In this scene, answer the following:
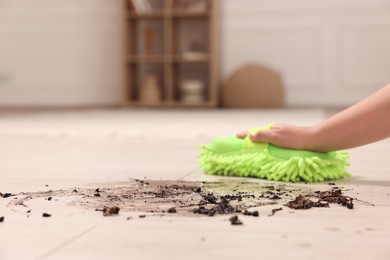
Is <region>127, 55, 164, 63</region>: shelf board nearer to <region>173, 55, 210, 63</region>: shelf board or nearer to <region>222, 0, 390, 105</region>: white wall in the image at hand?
<region>173, 55, 210, 63</region>: shelf board

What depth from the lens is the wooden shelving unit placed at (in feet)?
15.1

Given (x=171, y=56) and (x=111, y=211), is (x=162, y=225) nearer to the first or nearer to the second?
(x=111, y=211)

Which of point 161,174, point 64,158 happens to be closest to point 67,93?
point 64,158

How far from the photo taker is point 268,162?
4.58 ft

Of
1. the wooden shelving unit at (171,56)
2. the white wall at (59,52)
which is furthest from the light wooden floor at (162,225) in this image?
the white wall at (59,52)

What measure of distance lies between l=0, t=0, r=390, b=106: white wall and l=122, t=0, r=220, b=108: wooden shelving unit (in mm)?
168

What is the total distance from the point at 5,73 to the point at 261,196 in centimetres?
443

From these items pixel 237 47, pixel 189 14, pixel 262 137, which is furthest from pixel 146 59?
pixel 262 137

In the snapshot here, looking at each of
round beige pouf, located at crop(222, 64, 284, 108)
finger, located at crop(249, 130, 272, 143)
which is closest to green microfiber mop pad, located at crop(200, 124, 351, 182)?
finger, located at crop(249, 130, 272, 143)

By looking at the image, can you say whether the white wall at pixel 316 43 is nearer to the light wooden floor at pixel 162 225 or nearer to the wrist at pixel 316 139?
the light wooden floor at pixel 162 225

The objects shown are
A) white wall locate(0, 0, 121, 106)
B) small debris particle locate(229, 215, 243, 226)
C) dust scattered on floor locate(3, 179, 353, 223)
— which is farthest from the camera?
white wall locate(0, 0, 121, 106)

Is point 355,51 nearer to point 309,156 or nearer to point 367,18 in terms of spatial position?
point 367,18

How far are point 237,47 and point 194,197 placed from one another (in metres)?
3.77

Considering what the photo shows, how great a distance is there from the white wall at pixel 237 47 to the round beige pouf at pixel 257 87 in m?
0.21
